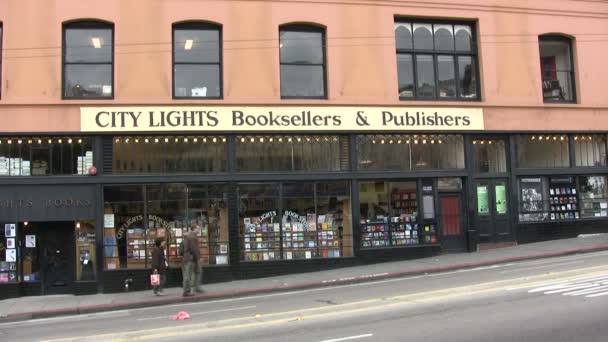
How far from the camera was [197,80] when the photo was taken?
1789 cm

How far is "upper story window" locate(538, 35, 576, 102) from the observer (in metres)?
20.8

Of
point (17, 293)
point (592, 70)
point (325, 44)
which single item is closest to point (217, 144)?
point (325, 44)

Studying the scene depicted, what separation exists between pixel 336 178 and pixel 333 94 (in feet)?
8.65

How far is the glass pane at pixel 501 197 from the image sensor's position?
1978 centimetres

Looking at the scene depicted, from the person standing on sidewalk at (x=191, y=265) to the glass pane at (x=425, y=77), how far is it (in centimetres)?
888

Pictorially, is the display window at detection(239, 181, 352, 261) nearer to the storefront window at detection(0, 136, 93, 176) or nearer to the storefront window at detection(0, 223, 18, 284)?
the storefront window at detection(0, 136, 93, 176)

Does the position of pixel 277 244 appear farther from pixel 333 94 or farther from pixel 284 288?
pixel 333 94

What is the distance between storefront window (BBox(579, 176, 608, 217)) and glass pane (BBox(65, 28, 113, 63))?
16.4 metres

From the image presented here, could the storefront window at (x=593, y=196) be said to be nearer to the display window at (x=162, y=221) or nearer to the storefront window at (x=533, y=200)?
the storefront window at (x=533, y=200)

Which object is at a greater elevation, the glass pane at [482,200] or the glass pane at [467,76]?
the glass pane at [467,76]

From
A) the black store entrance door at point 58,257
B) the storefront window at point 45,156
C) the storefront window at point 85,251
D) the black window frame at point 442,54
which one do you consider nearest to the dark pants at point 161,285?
the storefront window at point 85,251

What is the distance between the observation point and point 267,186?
17.7 m

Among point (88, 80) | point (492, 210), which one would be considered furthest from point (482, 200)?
point (88, 80)

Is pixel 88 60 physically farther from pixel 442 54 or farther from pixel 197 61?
pixel 442 54
